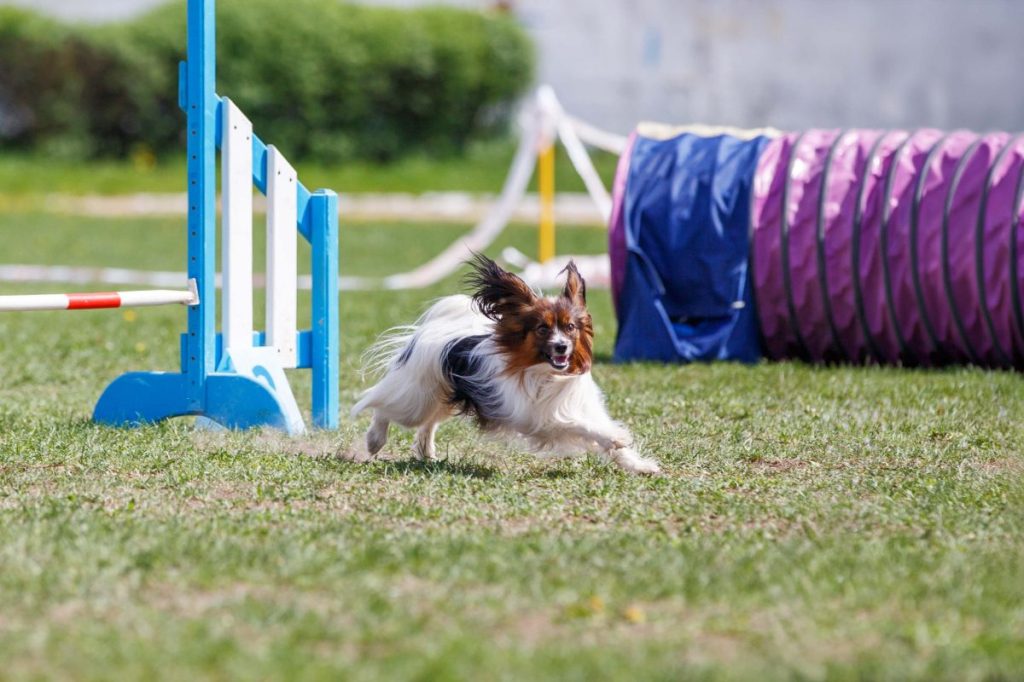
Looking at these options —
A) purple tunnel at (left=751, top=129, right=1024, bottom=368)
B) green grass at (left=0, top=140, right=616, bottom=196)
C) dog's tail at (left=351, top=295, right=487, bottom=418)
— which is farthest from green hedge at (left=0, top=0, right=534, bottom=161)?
dog's tail at (left=351, top=295, right=487, bottom=418)

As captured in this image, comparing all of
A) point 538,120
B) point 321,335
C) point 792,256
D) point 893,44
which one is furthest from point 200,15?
point 893,44

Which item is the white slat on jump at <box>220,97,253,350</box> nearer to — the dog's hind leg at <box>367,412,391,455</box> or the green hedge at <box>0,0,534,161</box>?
the dog's hind leg at <box>367,412,391,455</box>

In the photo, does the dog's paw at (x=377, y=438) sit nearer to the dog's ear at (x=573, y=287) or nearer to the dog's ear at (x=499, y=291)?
the dog's ear at (x=499, y=291)

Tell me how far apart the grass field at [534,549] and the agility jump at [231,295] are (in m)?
0.17

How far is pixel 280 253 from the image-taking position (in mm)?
6258

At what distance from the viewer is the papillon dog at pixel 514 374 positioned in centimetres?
527

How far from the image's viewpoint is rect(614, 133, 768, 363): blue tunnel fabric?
8367 mm

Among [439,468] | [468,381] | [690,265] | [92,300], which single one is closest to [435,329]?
[468,381]

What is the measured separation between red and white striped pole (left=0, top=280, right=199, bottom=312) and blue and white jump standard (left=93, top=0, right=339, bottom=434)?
7 cm

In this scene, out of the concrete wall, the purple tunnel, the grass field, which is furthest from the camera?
the concrete wall

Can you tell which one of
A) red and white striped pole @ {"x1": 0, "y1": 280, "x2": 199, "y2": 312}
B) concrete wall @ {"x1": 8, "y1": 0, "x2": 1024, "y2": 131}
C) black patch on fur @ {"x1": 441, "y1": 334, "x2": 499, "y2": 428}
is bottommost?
black patch on fur @ {"x1": 441, "y1": 334, "x2": 499, "y2": 428}

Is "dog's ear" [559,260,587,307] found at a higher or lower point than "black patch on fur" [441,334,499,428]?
higher

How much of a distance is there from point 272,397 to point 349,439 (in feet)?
1.27

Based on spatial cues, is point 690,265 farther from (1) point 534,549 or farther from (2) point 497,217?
(2) point 497,217
